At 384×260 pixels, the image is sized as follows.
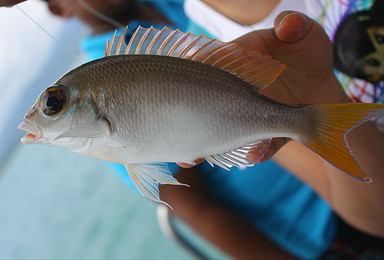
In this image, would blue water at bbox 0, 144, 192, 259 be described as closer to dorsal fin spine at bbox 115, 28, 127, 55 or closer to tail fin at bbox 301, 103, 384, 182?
dorsal fin spine at bbox 115, 28, 127, 55

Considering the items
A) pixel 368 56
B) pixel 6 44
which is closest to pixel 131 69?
pixel 6 44

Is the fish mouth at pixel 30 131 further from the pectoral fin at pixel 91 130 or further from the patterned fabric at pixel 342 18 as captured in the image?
the patterned fabric at pixel 342 18

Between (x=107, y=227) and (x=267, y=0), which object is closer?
(x=267, y=0)

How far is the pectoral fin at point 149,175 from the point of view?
0.82 ft

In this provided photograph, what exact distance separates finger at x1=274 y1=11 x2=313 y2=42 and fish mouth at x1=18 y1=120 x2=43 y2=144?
25cm

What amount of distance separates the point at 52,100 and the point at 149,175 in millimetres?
95

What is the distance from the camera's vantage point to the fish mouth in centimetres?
22

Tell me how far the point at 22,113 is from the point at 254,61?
19cm

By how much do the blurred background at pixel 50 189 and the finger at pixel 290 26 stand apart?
205mm

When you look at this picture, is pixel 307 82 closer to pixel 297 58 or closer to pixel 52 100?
pixel 297 58

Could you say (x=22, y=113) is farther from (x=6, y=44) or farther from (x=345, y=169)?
Result: (x=345, y=169)

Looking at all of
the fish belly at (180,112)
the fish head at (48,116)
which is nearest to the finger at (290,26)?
the fish belly at (180,112)

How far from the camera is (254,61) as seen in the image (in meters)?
0.25

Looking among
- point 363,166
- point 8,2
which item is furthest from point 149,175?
point 363,166
